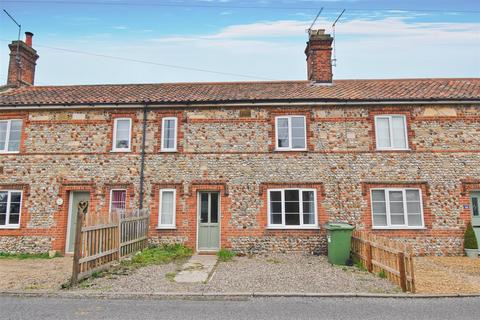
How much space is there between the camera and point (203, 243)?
12.5 meters

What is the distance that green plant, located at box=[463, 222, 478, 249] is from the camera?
455 inches

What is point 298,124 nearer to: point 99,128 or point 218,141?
point 218,141

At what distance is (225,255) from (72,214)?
663 cm

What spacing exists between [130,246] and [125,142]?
4586 millimetres

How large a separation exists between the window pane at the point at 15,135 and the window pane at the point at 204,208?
8.12m

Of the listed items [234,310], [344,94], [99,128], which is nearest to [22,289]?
[234,310]

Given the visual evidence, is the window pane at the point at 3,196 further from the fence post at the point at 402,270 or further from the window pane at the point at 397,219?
the window pane at the point at 397,219

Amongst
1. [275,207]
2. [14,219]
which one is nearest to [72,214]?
[14,219]

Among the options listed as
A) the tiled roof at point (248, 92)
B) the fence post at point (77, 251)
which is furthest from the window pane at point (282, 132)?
the fence post at point (77, 251)

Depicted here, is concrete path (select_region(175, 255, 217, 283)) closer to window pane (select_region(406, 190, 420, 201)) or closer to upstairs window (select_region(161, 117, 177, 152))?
upstairs window (select_region(161, 117, 177, 152))

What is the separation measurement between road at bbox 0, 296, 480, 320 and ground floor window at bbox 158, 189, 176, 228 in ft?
19.2

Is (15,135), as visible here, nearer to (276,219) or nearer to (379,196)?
(276,219)

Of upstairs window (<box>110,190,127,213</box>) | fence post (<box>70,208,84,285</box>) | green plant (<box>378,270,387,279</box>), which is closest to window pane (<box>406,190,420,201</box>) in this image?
green plant (<box>378,270,387,279</box>)

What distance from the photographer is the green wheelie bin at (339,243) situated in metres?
10.5
